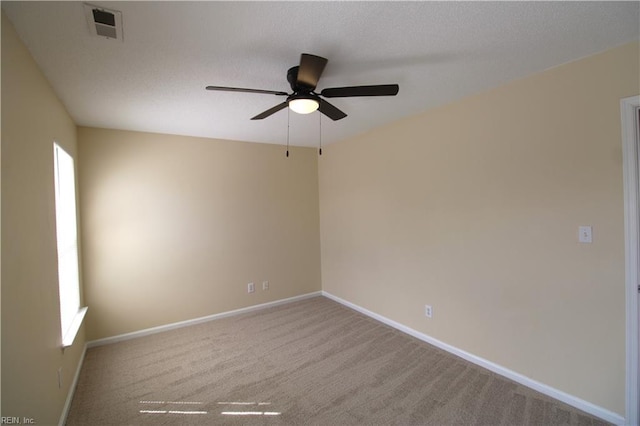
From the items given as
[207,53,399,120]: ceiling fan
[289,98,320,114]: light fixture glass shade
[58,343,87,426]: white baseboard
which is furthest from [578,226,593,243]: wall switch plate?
[58,343,87,426]: white baseboard

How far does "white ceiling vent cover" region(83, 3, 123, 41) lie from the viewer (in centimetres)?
132

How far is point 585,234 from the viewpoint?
76.0 inches

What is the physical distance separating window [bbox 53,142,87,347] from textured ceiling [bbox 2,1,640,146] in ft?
1.88

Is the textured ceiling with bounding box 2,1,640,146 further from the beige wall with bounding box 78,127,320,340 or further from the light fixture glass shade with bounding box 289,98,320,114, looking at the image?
the beige wall with bounding box 78,127,320,340

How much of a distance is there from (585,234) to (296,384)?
248 cm

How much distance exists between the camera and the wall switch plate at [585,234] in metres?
1.91

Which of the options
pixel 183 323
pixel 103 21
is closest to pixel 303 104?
pixel 103 21

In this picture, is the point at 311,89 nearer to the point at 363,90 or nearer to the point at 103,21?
the point at 363,90

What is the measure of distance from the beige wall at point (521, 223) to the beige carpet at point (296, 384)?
1.14 feet

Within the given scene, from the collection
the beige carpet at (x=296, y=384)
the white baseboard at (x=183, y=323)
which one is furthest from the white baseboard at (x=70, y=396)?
the white baseboard at (x=183, y=323)

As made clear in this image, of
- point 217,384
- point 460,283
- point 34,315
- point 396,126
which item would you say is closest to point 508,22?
point 396,126

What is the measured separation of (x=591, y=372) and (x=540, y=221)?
1.09 meters

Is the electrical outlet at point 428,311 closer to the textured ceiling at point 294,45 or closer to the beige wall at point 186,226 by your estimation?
the beige wall at point 186,226

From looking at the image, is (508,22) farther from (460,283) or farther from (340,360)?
(340,360)
